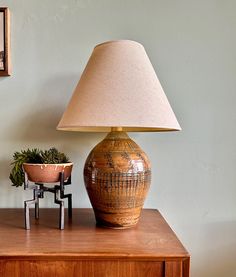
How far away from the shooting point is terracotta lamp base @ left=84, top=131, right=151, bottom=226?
32.9 inches

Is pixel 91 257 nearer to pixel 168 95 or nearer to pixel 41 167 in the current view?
pixel 41 167

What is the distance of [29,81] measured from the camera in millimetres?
1146

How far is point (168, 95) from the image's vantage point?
116 centimetres

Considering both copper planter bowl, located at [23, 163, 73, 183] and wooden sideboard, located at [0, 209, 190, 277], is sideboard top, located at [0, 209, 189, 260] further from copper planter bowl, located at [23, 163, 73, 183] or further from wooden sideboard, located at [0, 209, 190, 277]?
copper planter bowl, located at [23, 163, 73, 183]

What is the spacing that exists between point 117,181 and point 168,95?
0.48 m

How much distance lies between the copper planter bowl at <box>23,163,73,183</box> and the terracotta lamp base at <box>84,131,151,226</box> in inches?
3.7

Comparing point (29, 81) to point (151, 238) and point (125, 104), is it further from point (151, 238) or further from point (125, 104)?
point (151, 238)

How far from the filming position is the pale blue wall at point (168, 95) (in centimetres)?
115

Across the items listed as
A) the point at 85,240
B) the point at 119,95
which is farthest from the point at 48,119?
the point at 85,240

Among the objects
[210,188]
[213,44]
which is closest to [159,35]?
[213,44]

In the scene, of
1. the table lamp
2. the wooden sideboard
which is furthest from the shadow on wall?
the wooden sideboard

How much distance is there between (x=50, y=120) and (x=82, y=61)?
26cm

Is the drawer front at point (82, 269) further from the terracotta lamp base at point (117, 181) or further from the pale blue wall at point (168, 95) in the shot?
the pale blue wall at point (168, 95)

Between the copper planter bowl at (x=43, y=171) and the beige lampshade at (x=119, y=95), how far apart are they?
15cm
